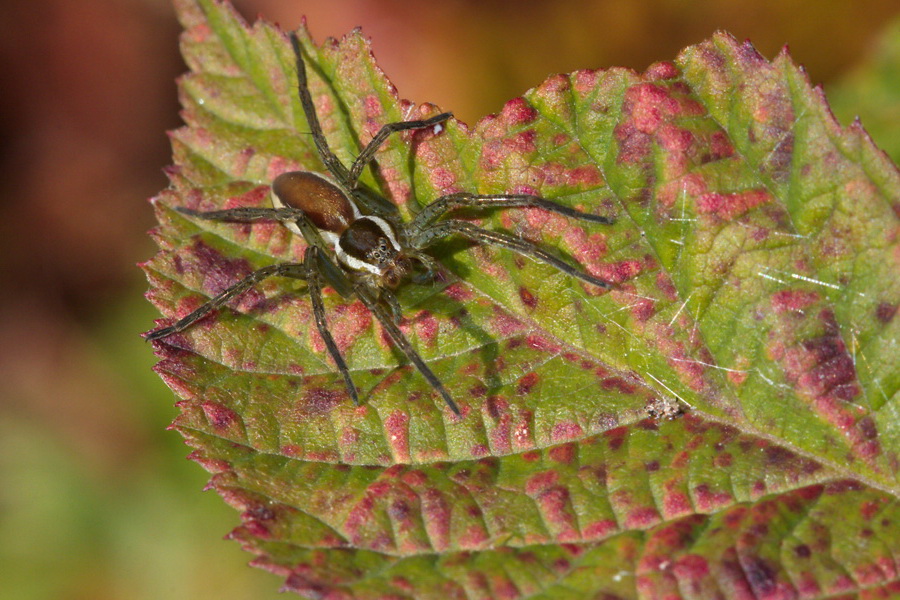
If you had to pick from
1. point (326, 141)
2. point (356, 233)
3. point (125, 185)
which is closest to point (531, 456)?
point (356, 233)

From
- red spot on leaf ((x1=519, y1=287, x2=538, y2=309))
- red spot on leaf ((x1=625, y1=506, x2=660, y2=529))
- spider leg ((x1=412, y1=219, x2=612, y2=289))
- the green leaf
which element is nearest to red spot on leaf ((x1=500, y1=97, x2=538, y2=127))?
the green leaf

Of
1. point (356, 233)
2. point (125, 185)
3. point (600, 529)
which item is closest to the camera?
point (600, 529)

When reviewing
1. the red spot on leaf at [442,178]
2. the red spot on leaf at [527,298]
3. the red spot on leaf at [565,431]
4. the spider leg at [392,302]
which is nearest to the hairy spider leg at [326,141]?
the red spot on leaf at [442,178]

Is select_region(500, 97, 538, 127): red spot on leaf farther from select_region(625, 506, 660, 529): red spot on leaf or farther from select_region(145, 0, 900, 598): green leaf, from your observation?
select_region(625, 506, 660, 529): red spot on leaf

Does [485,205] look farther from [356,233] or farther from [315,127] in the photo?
[315,127]

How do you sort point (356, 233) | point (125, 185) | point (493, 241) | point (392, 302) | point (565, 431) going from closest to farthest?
1. point (565, 431)
2. point (493, 241)
3. point (392, 302)
4. point (356, 233)
5. point (125, 185)

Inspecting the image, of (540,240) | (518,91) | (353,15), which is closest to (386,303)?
(540,240)

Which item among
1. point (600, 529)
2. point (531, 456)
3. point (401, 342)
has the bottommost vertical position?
point (600, 529)
